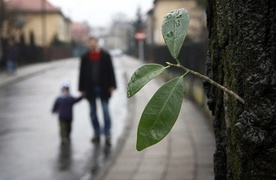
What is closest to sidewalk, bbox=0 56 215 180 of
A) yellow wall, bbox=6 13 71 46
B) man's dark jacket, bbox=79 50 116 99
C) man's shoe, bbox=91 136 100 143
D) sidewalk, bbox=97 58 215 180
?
sidewalk, bbox=97 58 215 180

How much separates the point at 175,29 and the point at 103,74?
7.87m

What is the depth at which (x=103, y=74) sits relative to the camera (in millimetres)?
9008

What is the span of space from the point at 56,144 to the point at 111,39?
164 m

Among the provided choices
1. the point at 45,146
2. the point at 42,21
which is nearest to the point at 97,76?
the point at 45,146

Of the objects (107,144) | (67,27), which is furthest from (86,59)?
(67,27)

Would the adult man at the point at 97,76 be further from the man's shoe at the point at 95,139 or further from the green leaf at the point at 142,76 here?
the green leaf at the point at 142,76

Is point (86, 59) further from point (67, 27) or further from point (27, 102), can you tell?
Answer: point (67, 27)

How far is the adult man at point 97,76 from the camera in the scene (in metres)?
9.00

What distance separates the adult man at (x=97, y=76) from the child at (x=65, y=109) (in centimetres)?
32

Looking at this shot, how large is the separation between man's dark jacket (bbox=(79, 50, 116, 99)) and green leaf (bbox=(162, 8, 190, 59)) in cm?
780

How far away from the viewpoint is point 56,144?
371 inches

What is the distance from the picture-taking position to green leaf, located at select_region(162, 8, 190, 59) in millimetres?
1146

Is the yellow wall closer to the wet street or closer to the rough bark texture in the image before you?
the wet street

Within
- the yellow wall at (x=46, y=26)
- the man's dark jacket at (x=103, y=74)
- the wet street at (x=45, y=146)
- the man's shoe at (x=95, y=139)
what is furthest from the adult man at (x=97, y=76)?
the yellow wall at (x=46, y=26)
